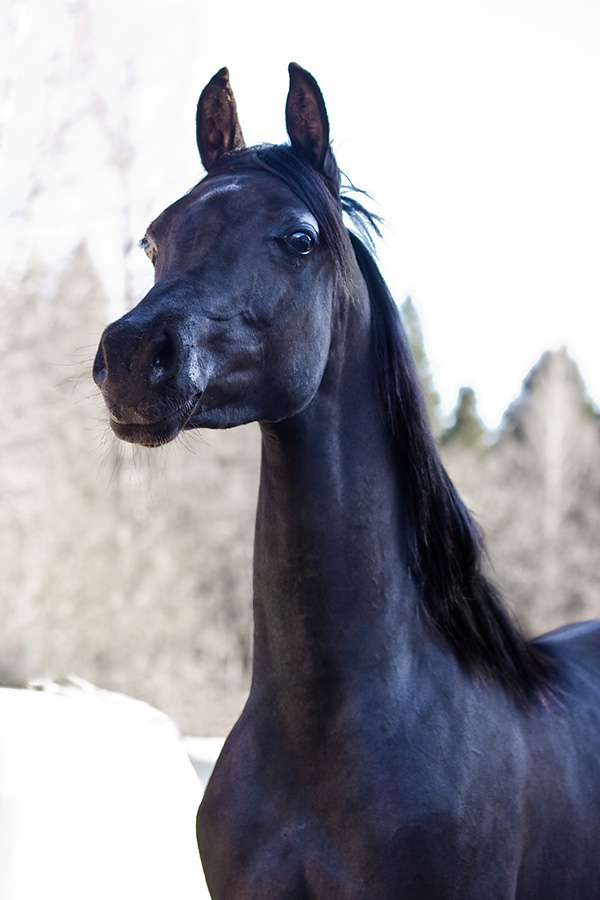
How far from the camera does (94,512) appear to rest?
11156mm

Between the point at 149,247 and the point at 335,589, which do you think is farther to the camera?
the point at 149,247

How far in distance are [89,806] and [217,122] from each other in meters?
2.34

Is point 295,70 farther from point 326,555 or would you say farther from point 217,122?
point 326,555

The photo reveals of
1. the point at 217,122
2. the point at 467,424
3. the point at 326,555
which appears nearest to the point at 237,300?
the point at 326,555

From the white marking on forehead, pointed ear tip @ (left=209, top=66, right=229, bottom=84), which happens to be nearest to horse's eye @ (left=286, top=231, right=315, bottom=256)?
the white marking on forehead

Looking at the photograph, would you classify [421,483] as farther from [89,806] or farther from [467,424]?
[467,424]

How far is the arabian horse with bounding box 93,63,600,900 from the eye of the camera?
158 cm

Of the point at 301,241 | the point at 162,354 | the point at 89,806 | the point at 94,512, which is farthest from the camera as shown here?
the point at 94,512

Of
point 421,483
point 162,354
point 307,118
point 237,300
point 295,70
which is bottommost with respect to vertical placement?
point 421,483

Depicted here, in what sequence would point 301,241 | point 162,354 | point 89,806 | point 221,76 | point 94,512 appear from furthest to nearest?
point 94,512
point 89,806
point 221,76
point 301,241
point 162,354

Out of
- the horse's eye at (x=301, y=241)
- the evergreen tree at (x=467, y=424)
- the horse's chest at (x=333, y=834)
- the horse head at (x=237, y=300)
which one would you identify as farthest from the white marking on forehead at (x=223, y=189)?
the evergreen tree at (x=467, y=424)

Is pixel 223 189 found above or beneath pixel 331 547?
above

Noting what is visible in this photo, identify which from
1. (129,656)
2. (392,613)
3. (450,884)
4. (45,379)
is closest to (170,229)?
(392,613)

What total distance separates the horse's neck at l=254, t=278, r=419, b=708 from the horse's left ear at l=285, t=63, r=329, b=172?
0.39 m
